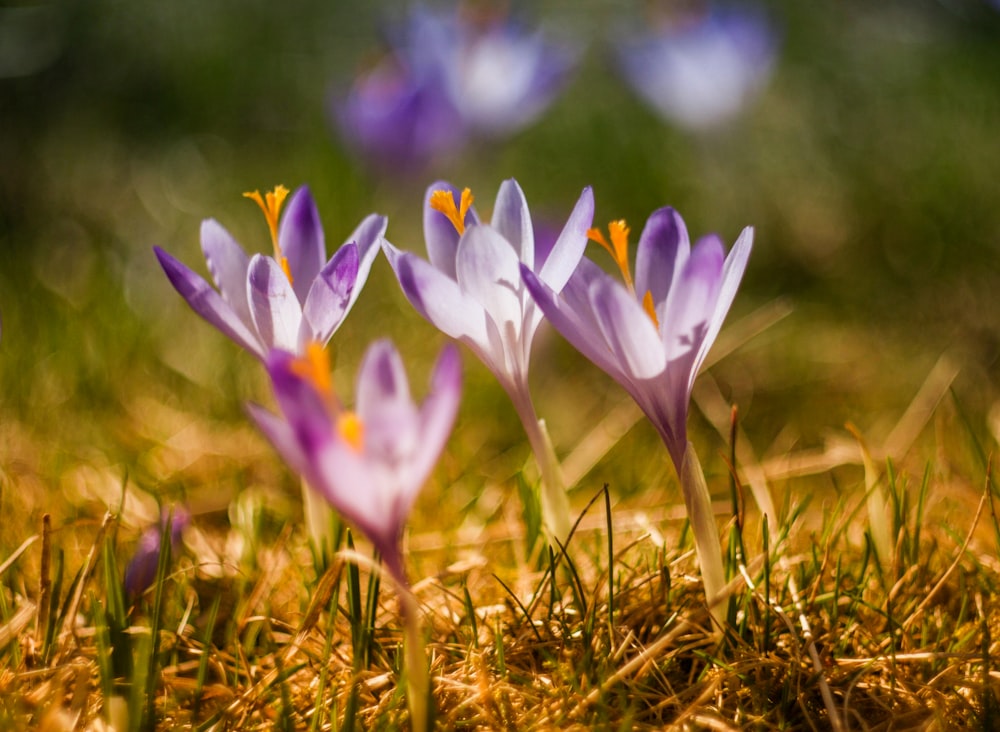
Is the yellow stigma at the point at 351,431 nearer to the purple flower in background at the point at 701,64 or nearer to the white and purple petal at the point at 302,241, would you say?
the white and purple petal at the point at 302,241

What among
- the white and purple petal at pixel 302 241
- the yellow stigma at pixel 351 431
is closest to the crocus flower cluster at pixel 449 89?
the white and purple petal at pixel 302 241

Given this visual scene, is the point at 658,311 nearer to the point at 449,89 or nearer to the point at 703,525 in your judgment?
the point at 703,525

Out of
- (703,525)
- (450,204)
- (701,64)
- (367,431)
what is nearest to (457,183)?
(701,64)

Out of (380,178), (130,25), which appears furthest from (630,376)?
(130,25)

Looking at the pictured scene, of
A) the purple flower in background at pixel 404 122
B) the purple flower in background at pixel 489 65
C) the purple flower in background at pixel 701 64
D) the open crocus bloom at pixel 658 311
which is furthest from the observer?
the purple flower in background at pixel 701 64

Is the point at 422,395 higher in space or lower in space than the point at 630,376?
higher

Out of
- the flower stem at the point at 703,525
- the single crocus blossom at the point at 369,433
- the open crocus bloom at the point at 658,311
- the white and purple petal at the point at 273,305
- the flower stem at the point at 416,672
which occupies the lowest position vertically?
the flower stem at the point at 416,672

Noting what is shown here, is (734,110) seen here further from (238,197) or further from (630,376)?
(630,376)
